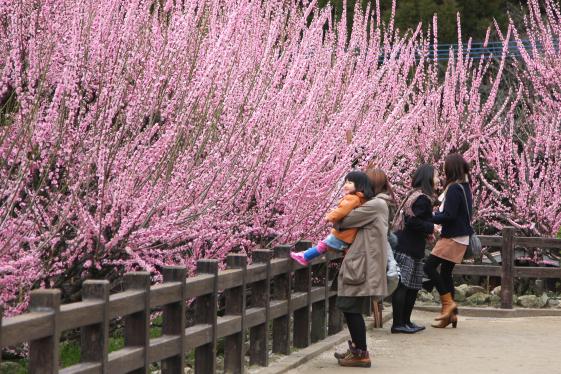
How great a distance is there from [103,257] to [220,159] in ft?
4.04

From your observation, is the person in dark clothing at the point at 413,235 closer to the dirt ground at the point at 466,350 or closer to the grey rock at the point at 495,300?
the dirt ground at the point at 466,350

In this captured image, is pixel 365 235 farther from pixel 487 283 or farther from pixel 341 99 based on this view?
pixel 487 283

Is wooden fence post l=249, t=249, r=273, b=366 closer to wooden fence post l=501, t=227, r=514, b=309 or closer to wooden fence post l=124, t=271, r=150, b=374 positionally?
wooden fence post l=124, t=271, r=150, b=374

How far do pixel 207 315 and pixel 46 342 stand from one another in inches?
100

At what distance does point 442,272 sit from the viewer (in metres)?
12.5

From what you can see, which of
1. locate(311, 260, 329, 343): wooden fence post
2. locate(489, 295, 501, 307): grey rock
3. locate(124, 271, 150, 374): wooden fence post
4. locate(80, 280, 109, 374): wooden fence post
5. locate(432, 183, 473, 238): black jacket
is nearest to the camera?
locate(80, 280, 109, 374): wooden fence post

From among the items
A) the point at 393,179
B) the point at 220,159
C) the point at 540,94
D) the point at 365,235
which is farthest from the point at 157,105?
the point at 540,94

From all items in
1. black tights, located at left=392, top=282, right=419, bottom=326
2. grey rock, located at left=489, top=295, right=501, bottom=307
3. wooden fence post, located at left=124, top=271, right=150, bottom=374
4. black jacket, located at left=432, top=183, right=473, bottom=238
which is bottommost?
grey rock, located at left=489, top=295, right=501, bottom=307

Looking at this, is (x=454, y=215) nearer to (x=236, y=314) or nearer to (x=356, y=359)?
(x=356, y=359)

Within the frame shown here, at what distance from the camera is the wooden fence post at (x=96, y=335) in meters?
6.49

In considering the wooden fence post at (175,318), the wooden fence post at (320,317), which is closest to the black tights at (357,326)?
the wooden fence post at (320,317)

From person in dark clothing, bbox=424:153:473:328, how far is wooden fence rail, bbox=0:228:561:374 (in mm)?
1212

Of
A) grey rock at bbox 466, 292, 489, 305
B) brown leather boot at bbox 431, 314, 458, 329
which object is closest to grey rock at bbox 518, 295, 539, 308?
grey rock at bbox 466, 292, 489, 305

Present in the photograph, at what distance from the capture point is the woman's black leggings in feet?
40.6
